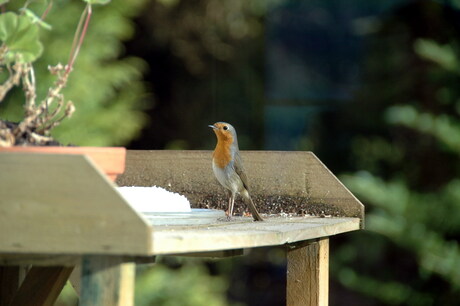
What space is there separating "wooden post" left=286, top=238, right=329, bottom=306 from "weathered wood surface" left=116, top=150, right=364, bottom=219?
10cm

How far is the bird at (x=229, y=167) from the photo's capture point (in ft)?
5.72

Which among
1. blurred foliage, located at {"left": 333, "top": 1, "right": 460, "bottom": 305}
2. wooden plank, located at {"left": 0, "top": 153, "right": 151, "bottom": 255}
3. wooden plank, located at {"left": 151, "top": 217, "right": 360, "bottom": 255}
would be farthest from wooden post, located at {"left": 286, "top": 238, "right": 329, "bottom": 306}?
blurred foliage, located at {"left": 333, "top": 1, "right": 460, "bottom": 305}

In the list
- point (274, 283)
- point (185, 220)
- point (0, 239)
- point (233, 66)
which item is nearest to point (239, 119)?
point (233, 66)

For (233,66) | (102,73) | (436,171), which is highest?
(233,66)

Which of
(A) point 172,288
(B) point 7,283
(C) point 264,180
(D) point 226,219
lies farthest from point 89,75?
(D) point 226,219

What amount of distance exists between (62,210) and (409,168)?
389cm

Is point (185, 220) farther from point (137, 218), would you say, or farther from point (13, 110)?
point (13, 110)

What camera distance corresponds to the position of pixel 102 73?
160 inches

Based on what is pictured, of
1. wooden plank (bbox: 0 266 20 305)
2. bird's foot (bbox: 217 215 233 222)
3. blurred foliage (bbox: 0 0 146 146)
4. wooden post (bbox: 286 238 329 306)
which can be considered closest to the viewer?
bird's foot (bbox: 217 215 233 222)

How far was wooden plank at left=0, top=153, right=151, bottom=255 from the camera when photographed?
1069mm

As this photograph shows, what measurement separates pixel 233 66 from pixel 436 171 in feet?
5.07

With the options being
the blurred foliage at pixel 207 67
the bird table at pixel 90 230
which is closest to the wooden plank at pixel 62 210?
the bird table at pixel 90 230

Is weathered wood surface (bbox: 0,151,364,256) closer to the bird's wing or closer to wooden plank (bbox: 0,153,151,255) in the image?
wooden plank (bbox: 0,153,151,255)

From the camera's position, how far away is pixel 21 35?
4.42 ft
